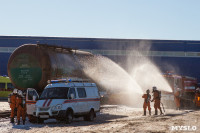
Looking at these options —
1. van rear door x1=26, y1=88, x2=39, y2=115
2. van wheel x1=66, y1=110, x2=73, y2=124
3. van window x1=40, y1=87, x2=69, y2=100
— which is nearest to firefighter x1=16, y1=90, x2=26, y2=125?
van rear door x1=26, y1=88, x2=39, y2=115

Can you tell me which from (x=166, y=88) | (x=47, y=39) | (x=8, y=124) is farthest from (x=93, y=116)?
(x=47, y=39)

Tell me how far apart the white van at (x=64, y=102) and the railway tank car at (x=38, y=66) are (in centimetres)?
134

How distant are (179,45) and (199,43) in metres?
2.77

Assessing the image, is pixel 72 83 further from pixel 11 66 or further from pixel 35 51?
pixel 11 66

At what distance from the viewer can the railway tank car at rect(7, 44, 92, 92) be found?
62.3 feet

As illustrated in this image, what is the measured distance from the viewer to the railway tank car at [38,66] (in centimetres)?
1900

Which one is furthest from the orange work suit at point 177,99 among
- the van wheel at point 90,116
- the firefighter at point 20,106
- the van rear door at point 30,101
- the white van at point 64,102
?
the firefighter at point 20,106

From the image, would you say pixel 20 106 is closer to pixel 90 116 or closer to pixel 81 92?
pixel 81 92

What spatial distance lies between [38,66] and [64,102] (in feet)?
12.8

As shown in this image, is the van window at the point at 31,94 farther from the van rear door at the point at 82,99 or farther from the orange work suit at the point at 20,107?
the van rear door at the point at 82,99

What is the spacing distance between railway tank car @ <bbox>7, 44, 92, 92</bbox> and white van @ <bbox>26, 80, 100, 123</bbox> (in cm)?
134

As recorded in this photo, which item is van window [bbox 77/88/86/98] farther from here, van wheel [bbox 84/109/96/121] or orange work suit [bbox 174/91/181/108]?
orange work suit [bbox 174/91/181/108]

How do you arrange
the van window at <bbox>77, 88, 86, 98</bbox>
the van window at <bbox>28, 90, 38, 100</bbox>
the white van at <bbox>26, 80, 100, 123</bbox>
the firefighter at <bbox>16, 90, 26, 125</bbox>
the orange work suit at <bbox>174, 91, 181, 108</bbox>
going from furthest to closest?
the orange work suit at <bbox>174, 91, 181, 108</bbox> → the van window at <bbox>28, 90, 38, 100</bbox> → the van window at <bbox>77, 88, 86, 98</bbox> → the firefighter at <bbox>16, 90, 26, 125</bbox> → the white van at <bbox>26, 80, 100, 123</bbox>

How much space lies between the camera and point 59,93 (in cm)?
1662
